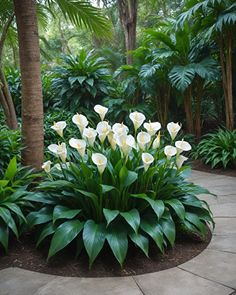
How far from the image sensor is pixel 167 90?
5957 mm

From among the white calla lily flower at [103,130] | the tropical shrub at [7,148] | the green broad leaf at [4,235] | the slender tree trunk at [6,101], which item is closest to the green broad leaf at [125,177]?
the white calla lily flower at [103,130]

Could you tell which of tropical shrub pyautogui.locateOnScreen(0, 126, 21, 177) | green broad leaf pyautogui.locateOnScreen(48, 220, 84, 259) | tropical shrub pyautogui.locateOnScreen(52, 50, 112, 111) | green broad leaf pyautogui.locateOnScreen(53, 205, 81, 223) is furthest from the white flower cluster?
tropical shrub pyautogui.locateOnScreen(52, 50, 112, 111)

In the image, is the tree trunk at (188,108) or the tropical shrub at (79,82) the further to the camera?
the tropical shrub at (79,82)

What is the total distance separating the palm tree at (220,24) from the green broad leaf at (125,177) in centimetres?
328

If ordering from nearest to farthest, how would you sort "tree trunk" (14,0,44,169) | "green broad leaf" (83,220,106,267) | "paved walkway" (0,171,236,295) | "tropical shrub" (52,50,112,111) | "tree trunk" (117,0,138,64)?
1. "paved walkway" (0,171,236,295)
2. "green broad leaf" (83,220,106,267)
3. "tree trunk" (14,0,44,169)
4. "tropical shrub" (52,50,112,111)
5. "tree trunk" (117,0,138,64)

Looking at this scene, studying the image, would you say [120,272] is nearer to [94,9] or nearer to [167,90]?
[94,9]

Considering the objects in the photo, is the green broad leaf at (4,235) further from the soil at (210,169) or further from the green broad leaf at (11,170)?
the soil at (210,169)

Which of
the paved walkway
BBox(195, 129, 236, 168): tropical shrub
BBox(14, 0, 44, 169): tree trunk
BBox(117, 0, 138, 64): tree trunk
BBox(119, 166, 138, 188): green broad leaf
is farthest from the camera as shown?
BBox(117, 0, 138, 64): tree trunk

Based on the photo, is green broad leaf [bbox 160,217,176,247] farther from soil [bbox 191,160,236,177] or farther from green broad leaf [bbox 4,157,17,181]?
soil [bbox 191,160,236,177]

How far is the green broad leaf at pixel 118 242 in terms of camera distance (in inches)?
72.5

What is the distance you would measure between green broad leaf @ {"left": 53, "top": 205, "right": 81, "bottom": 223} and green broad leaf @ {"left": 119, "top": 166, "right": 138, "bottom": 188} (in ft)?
1.13

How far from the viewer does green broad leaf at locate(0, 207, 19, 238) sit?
6.65 ft

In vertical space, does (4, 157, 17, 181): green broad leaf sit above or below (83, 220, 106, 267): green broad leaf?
above

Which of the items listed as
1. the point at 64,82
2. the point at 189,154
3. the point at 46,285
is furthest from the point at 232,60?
the point at 46,285
